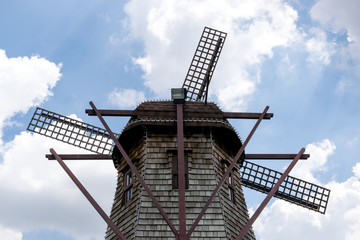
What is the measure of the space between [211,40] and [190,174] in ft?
26.3

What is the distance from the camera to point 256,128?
571 inches

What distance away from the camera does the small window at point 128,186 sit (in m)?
14.5

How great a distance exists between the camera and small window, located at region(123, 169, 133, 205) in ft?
47.4


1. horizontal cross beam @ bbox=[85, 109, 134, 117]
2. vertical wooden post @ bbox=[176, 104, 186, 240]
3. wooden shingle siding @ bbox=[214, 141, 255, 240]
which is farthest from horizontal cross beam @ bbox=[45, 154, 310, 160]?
vertical wooden post @ bbox=[176, 104, 186, 240]

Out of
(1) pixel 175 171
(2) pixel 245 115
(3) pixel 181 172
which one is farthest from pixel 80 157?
(2) pixel 245 115

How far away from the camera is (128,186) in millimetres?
14625

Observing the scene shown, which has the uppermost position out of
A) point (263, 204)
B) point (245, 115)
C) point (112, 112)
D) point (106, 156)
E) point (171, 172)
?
point (245, 115)

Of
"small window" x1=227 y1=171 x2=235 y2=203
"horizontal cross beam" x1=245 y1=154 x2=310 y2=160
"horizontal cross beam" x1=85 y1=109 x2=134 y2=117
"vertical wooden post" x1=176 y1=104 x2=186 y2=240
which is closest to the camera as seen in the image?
"vertical wooden post" x1=176 y1=104 x2=186 y2=240

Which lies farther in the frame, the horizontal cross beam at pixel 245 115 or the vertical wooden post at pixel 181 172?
the horizontal cross beam at pixel 245 115

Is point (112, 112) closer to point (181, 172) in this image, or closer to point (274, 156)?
point (181, 172)

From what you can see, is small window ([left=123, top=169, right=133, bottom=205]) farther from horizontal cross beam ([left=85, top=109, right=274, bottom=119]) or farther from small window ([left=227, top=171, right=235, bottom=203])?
small window ([left=227, top=171, right=235, bottom=203])

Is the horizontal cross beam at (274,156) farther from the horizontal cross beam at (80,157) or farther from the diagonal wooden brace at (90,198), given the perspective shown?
the diagonal wooden brace at (90,198)

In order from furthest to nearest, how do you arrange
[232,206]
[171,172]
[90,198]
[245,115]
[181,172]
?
[245,115], [232,206], [171,172], [90,198], [181,172]

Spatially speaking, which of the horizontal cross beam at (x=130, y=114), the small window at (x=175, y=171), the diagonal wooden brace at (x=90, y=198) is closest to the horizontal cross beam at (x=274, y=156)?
the horizontal cross beam at (x=130, y=114)
